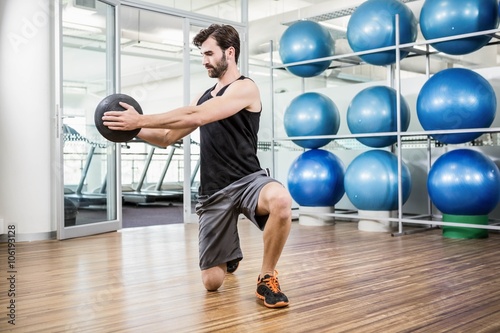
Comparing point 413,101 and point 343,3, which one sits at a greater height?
point 343,3

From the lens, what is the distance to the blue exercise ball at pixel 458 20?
3.72 m

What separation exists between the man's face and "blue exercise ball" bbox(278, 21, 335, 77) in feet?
8.68

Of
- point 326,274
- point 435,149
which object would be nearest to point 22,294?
point 326,274

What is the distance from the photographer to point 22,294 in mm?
2371

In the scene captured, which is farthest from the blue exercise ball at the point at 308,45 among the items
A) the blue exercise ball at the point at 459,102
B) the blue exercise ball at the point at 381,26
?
the blue exercise ball at the point at 459,102

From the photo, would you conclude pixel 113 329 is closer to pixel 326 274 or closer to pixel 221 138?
pixel 221 138

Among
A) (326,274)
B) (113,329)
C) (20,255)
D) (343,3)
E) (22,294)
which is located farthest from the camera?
(343,3)

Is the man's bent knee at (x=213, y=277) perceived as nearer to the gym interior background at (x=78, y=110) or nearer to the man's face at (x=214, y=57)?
the man's face at (x=214, y=57)

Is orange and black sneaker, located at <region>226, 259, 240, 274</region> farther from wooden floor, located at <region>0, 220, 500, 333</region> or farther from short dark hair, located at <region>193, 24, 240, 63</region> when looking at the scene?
short dark hair, located at <region>193, 24, 240, 63</region>

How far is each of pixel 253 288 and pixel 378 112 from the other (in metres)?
2.35

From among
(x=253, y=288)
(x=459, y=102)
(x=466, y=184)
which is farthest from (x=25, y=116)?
(x=466, y=184)

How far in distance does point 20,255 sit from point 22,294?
1.19 meters

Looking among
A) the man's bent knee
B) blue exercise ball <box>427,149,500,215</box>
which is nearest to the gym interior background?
blue exercise ball <box>427,149,500,215</box>

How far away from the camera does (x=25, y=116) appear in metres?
4.14
